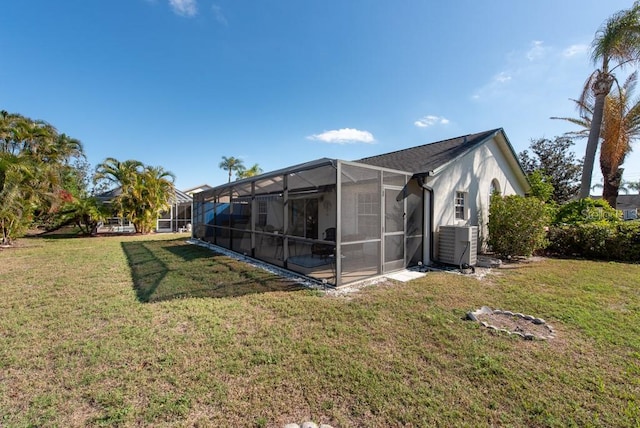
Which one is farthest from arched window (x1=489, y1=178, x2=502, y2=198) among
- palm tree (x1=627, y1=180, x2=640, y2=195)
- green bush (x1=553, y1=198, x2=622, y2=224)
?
palm tree (x1=627, y1=180, x2=640, y2=195)

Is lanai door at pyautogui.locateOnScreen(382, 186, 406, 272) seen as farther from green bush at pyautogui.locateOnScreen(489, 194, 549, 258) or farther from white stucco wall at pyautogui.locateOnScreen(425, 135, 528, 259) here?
green bush at pyautogui.locateOnScreen(489, 194, 549, 258)

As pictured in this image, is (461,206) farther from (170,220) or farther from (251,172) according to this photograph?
(251,172)

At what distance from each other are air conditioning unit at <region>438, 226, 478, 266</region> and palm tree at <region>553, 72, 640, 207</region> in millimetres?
12184

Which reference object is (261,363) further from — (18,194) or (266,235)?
(18,194)

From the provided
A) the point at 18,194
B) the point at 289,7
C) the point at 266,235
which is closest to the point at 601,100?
the point at 289,7

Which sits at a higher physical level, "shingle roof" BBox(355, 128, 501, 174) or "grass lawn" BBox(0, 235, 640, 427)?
"shingle roof" BBox(355, 128, 501, 174)

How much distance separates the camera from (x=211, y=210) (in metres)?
13.4

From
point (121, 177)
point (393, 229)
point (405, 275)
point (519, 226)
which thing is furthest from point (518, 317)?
point (121, 177)

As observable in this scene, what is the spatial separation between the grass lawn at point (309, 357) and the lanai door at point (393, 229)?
4.09 ft

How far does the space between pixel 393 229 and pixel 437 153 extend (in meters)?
4.66

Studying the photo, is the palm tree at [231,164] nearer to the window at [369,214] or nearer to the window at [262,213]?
the window at [262,213]

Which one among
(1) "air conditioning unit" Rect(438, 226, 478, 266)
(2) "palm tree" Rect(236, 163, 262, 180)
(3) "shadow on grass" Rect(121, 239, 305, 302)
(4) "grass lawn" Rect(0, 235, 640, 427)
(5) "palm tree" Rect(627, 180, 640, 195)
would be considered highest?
(5) "palm tree" Rect(627, 180, 640, 195)

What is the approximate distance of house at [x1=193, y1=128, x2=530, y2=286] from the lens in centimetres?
642

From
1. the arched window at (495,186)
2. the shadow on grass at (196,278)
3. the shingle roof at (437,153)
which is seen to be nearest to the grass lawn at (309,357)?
the shadow on grass at (196,278)
